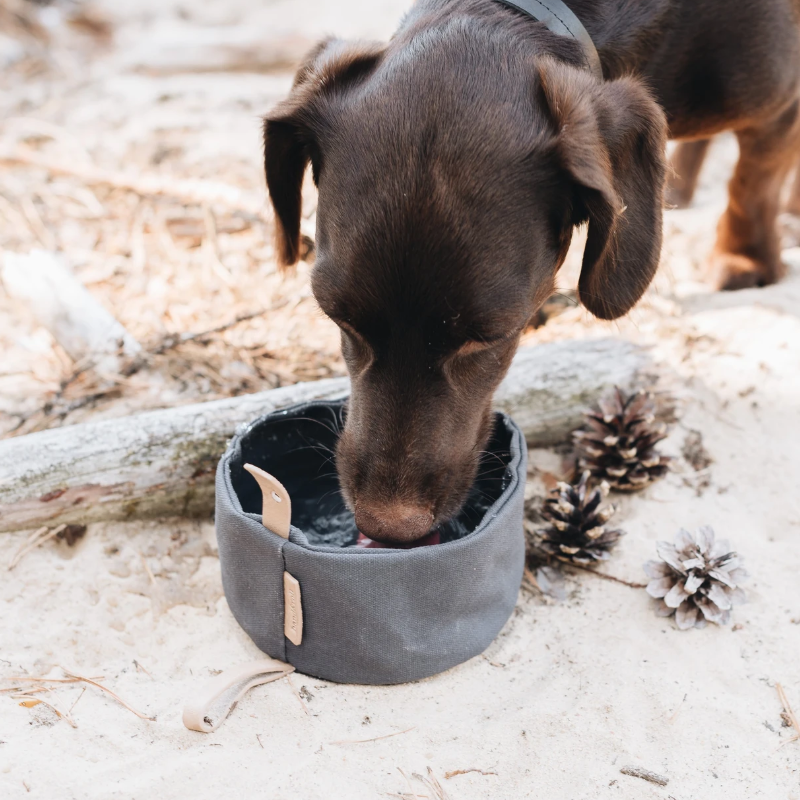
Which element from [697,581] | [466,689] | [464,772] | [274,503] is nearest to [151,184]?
[274,503]

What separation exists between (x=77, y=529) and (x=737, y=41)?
9.00ft

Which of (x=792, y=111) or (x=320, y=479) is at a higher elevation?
(x=792, y=111)

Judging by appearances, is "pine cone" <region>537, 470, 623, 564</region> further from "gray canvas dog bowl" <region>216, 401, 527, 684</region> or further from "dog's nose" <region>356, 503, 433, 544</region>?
"dog's nose" <region>356, 503, 433, 544</region>

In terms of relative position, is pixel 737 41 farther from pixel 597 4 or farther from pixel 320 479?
pixel 320 479

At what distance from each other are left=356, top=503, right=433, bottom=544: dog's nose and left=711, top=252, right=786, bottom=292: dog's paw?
2413 millimetres

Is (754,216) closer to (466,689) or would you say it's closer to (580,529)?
(580,529)

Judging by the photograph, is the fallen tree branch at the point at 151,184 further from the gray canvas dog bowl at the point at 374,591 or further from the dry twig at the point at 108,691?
the dry twig at the point at 108,691

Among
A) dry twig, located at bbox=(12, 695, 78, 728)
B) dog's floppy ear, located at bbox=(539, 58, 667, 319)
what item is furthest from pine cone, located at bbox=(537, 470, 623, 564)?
dry twig, located at bbox=(12, 695, 78, 728)

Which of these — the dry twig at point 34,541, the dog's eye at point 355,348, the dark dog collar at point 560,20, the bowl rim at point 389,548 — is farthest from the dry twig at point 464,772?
the dark dog collar at point 560,20

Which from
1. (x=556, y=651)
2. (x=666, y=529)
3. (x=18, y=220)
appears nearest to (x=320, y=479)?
(x=556, y=651)

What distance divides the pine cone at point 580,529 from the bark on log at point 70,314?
1.91 metres

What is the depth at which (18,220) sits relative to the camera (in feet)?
15.4

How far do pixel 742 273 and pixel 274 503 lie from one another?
274cm

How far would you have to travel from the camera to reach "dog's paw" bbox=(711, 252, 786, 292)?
379cm
